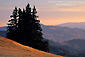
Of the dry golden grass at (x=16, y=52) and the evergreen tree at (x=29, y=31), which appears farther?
the evergreen tree at (x=29, y=31)

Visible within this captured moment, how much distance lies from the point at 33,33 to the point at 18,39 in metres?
4.78

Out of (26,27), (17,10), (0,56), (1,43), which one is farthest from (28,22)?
Answer: (0,56)

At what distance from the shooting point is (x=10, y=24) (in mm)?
66000

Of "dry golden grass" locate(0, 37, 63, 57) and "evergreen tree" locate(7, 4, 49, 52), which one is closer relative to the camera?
"dry golden grass" locate(0, 37, 63, 57)

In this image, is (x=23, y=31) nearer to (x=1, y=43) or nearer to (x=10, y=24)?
(x=10, y=24)

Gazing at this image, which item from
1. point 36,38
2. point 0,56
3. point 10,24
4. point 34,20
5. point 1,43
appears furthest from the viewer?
point 10,24

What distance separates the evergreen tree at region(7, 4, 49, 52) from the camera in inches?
2162

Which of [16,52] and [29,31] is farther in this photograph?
[29,31]

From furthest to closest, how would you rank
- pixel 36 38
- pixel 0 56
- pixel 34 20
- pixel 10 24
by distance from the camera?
pixel 10 24, pixel 34 20, pixel 36 38, pixel 0 56

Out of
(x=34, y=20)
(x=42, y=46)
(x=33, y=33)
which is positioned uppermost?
(x=34, y=20)

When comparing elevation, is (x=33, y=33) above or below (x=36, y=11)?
below

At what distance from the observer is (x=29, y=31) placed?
186 ft

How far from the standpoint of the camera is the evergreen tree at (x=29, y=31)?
54.9 metres

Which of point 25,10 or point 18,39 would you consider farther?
point 25,10
